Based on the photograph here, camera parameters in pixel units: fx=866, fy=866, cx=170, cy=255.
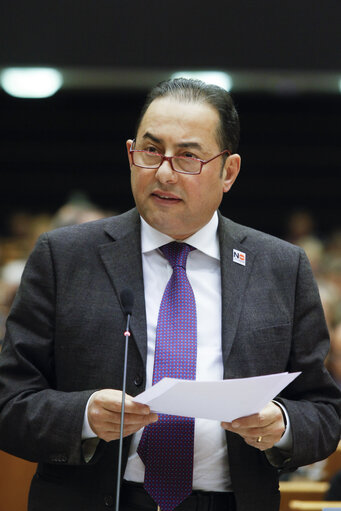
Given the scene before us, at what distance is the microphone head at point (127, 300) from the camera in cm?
208

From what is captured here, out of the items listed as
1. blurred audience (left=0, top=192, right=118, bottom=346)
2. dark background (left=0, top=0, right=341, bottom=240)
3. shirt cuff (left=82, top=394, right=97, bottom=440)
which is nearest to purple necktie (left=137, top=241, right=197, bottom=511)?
shirt cuff (left=82, top=394, right=97, bottom=440)

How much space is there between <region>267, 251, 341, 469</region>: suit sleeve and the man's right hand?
1.37 feet

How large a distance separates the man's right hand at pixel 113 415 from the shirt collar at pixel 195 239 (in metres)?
0.49

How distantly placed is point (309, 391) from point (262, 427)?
32 centimetres

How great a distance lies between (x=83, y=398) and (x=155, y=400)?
26 cm

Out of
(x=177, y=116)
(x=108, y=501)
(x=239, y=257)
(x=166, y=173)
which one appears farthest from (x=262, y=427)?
(x=177, y=116)

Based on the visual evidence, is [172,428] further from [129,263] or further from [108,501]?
[129,263]

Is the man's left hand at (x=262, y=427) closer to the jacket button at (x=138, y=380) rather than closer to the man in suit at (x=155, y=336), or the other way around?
the man in suit at (x=155, y=336)

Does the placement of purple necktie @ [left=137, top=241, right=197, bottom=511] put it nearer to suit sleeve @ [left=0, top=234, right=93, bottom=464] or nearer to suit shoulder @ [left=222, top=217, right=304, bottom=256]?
suit sleeve @ [left=0, top=234, right=93, bottom=464]

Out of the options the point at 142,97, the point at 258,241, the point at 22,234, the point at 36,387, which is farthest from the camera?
the point at 142,97

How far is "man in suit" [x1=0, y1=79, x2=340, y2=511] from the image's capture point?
2.15 metres

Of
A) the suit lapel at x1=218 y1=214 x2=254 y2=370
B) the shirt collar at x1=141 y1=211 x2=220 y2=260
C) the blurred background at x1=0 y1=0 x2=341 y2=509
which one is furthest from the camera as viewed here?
the blurred background at x1=0 y1=0 x2=341 y2=509

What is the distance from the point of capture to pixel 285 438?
221cm

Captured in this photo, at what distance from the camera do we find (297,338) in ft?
7.70
